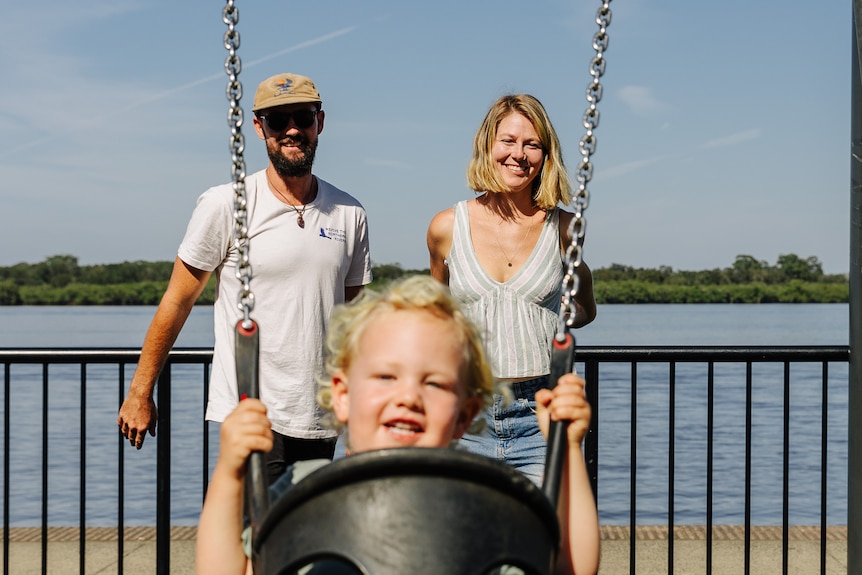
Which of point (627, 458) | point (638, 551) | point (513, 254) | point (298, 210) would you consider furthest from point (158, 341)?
point (627, 458)

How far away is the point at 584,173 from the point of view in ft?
7.18

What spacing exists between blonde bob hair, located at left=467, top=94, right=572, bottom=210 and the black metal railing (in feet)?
3.75

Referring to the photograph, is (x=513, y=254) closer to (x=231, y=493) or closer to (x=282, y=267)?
(x=282, y=267)

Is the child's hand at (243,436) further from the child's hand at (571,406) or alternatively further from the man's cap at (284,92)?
the man's cap at (284,92)

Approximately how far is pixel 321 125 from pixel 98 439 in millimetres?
11527

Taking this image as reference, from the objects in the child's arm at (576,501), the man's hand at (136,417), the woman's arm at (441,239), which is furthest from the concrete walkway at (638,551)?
the child's arm at (576,501)

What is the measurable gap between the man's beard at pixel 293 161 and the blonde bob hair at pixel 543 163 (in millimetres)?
555

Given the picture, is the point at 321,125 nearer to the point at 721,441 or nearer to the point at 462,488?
the point at 462,488

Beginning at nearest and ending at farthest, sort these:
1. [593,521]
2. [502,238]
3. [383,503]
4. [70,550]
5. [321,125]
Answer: [383,503]
[593,521]
[502,238]
[321,125]
[70,550]

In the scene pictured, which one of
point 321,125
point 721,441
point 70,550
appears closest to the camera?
point 321,125

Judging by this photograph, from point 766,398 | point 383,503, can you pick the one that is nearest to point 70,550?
point 383,503

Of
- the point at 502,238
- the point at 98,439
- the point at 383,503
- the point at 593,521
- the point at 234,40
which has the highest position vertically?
the point at 234,40

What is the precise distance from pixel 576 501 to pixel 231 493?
2.21ft

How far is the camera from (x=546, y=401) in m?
2.07
